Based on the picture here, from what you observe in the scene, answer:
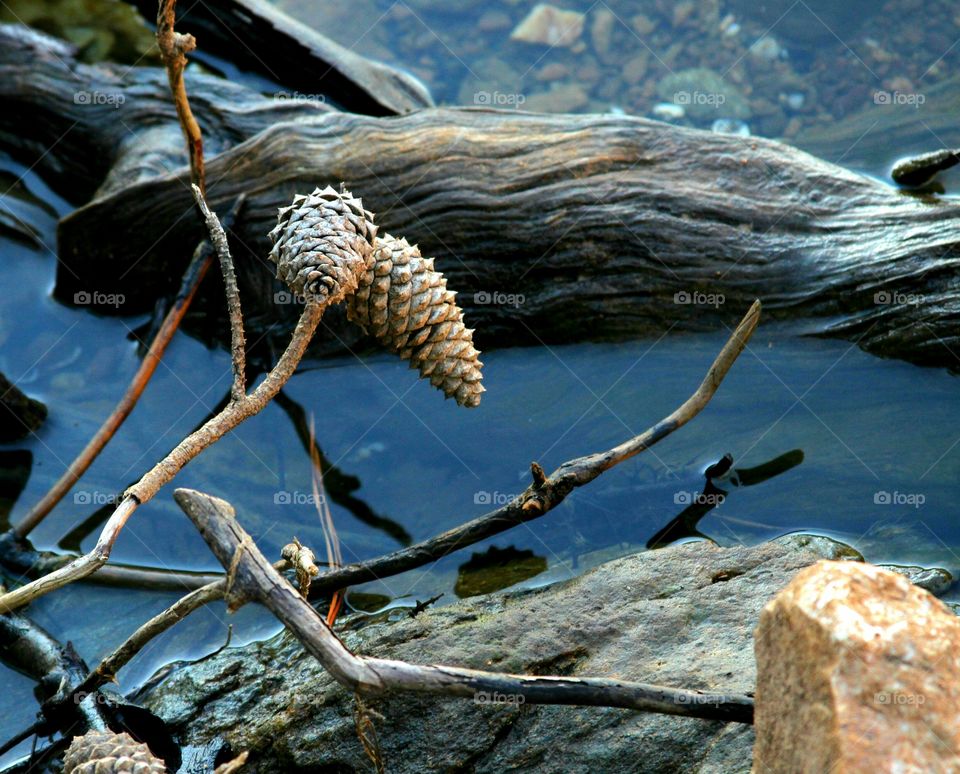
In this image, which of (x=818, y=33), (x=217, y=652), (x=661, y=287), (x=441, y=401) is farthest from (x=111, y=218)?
(x=818, y=33)

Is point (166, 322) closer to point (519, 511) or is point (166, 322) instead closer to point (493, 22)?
point (519, 511)

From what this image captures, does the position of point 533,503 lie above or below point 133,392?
below

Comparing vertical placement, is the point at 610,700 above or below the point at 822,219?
below

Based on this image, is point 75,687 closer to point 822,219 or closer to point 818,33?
point 822,219

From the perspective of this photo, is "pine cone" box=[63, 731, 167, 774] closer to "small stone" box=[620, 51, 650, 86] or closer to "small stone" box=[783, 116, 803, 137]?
"small stone" box=[783, 116, 803, 137]

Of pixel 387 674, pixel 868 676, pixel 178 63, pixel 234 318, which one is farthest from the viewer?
pixel 178 63

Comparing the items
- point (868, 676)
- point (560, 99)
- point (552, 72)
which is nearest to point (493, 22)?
point (552, 72)

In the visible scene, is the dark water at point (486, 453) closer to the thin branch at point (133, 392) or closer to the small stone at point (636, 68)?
the thin branch at point (133, 392)
